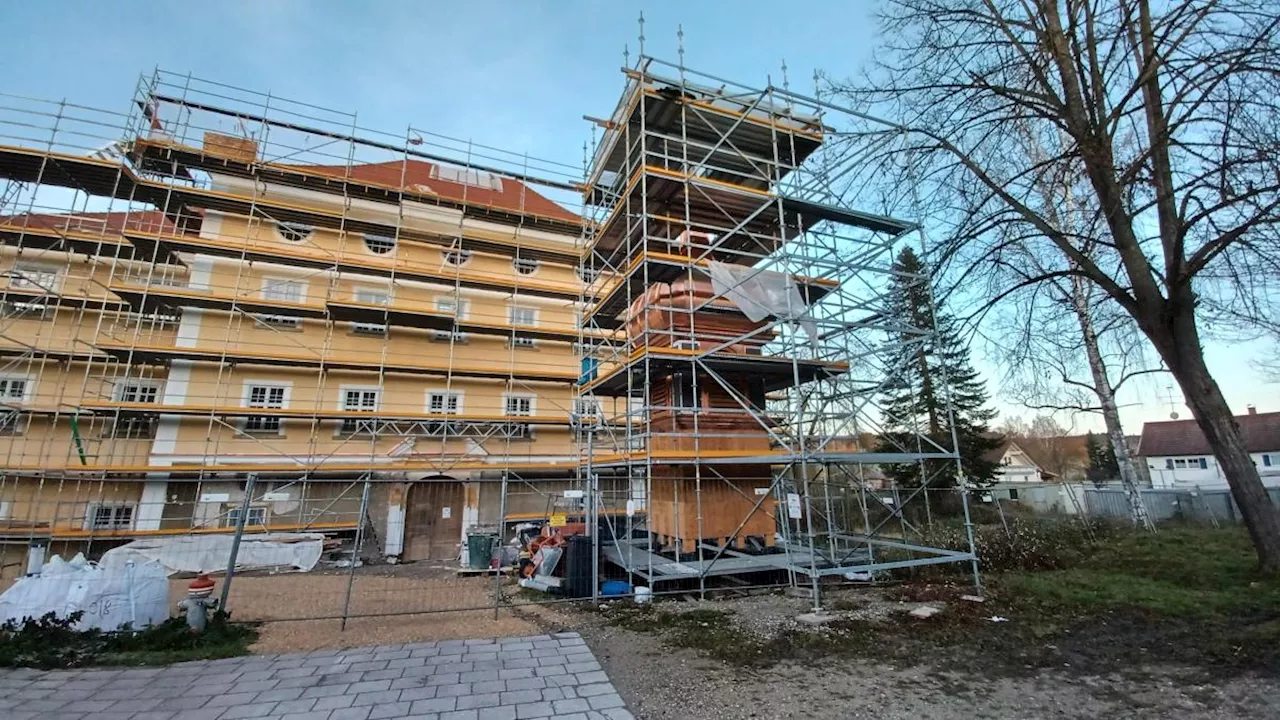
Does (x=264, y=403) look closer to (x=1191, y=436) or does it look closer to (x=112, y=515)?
(x=112, y=515)

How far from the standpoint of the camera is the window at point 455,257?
20.5 metres


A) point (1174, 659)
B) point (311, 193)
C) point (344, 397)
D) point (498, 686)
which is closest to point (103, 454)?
point (344, 397)

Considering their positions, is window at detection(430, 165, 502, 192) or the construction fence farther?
window at detection(430, 165, 502, 192)

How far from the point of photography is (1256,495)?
8.21 m

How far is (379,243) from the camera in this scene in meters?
20.2

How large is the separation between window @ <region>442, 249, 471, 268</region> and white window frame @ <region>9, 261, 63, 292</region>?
38.3ft

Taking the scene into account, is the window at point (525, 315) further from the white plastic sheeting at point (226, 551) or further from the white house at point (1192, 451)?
the white house at point (1192, 451)

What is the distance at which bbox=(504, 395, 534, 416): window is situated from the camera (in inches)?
786

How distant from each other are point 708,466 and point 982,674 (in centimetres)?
581

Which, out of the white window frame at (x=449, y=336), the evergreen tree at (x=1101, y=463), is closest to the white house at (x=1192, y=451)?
the evergreen tree at (x=1101, y=463)

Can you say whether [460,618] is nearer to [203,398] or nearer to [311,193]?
[203,398]

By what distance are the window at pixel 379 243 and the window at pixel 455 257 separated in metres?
1.85

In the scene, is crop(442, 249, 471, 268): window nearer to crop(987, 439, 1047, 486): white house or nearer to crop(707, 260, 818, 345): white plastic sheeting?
crop(707, 260, 818, 345): white plastic sheeting

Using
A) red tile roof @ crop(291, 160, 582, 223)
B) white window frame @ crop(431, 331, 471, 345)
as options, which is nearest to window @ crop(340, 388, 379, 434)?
white window frame @ crop(431, 331, 471, 345)
